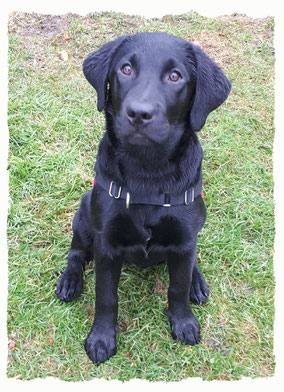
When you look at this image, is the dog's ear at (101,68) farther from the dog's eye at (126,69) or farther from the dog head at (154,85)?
the dog's eye at (126,69)

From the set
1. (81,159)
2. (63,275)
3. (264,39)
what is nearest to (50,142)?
(81,159)

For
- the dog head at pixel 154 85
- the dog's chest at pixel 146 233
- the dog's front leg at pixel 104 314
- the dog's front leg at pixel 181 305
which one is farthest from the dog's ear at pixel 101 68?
the dog's front leg at pixel 181 305

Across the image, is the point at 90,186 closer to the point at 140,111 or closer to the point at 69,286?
the point at 69,286

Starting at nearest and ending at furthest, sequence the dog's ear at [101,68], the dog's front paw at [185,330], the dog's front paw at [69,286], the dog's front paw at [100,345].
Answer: the dog's ear at [101,68]
the dog's front paw at [100,345]
the dog's front paw at [185,330]
the dog's front paw at [69,286]

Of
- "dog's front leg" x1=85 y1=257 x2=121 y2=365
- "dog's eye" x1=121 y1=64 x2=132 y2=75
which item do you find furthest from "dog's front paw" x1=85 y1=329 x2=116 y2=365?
"dog's eye" x1=121 y1=64 x2=132 y2=75

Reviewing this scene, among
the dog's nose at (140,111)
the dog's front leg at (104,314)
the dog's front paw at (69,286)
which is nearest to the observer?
the dog's nose at (140,111)

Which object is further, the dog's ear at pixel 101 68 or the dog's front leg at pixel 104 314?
the dog's front leg at pixel 104 314

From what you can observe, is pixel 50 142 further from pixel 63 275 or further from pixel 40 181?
pixel 63 275
